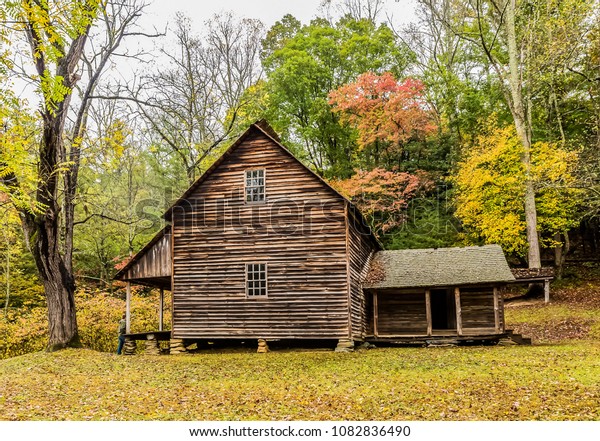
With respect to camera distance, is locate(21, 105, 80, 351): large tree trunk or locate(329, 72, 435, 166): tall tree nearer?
locate(21, 105, 80, 351): large tree trunk

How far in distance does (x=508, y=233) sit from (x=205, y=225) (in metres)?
17.6

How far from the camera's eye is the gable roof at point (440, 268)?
20562 millimetres

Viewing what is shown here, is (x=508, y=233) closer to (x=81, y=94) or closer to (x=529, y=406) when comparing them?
(x=529, y=406)

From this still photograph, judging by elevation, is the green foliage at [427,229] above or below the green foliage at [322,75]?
below

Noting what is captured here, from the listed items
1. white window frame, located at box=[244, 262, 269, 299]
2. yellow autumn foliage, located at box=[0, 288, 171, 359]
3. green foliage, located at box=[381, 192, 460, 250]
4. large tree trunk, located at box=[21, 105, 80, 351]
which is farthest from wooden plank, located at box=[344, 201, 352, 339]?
green foliage, located at box=[381, 192, 460, 250]

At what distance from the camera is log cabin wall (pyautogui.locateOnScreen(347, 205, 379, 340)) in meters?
20.0

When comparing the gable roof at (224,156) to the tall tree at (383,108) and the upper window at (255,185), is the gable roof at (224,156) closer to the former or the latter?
the upper window at (255,185)

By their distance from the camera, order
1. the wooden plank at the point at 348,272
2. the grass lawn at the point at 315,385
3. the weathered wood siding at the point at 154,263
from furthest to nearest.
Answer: the weathered wood siding at the point at 154,263
the wooden plank at the point at 348,272
the grass lawn at the point at 315,385

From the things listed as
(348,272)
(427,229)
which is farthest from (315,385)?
(427,229)

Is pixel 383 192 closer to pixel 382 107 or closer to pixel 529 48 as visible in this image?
pixel 382 107

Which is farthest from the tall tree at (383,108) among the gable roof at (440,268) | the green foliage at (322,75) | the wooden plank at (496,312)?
the wooden plank at (496,312)

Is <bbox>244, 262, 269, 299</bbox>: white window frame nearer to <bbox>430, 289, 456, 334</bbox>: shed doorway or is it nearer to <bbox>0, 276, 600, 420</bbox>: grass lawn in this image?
<bbox>0, 276, 600, 420</bbox>: grass lawn

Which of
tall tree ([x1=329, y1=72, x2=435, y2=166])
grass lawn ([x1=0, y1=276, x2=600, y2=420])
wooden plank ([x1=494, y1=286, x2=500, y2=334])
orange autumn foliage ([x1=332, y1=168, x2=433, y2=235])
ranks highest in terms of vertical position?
tall tree ([x1=329, y1=72, x2=435, y2=166])

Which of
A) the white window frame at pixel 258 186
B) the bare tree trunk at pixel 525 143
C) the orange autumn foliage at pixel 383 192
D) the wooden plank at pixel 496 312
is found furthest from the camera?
the orange autumn foliage at pixel 383 192
